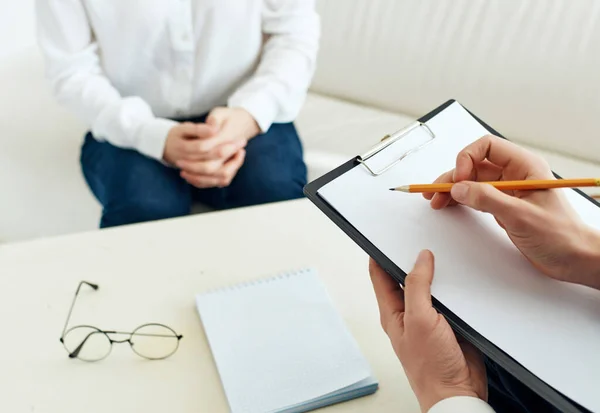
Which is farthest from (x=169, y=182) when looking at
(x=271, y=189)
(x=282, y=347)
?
(x=282, y=347)

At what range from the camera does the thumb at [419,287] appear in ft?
1.77

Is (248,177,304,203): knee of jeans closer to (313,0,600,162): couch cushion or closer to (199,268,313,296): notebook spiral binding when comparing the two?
(199,268,313,296): notebook spiral binding

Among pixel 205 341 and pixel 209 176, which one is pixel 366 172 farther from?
pixel 209 176

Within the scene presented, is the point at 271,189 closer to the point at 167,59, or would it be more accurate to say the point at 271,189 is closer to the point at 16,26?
the point at 167,59

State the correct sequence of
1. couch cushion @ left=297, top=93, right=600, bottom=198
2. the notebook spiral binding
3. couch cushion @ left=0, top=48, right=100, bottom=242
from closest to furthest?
the notebook spiral binding < couch cushion @ left=0, top=48, right=100, bottom=242 < couch cushion @ left=297, top=93, right=600, bottom=198

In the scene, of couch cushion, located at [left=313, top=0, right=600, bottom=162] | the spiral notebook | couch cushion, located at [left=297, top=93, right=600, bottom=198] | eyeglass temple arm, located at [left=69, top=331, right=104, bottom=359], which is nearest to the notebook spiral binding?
the spiral notebook

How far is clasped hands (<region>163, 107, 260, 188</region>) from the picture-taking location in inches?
37.2

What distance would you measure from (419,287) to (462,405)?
0.12m

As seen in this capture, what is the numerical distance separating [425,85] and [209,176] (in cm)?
57

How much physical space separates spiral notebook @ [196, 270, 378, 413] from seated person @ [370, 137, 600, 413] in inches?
4.3

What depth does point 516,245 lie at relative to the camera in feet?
1.89

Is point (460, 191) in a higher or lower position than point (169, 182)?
higher

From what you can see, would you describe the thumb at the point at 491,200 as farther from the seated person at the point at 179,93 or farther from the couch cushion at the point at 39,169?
the couch cushion at the point at 39,169

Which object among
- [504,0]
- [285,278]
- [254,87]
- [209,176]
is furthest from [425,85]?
[285,278]
